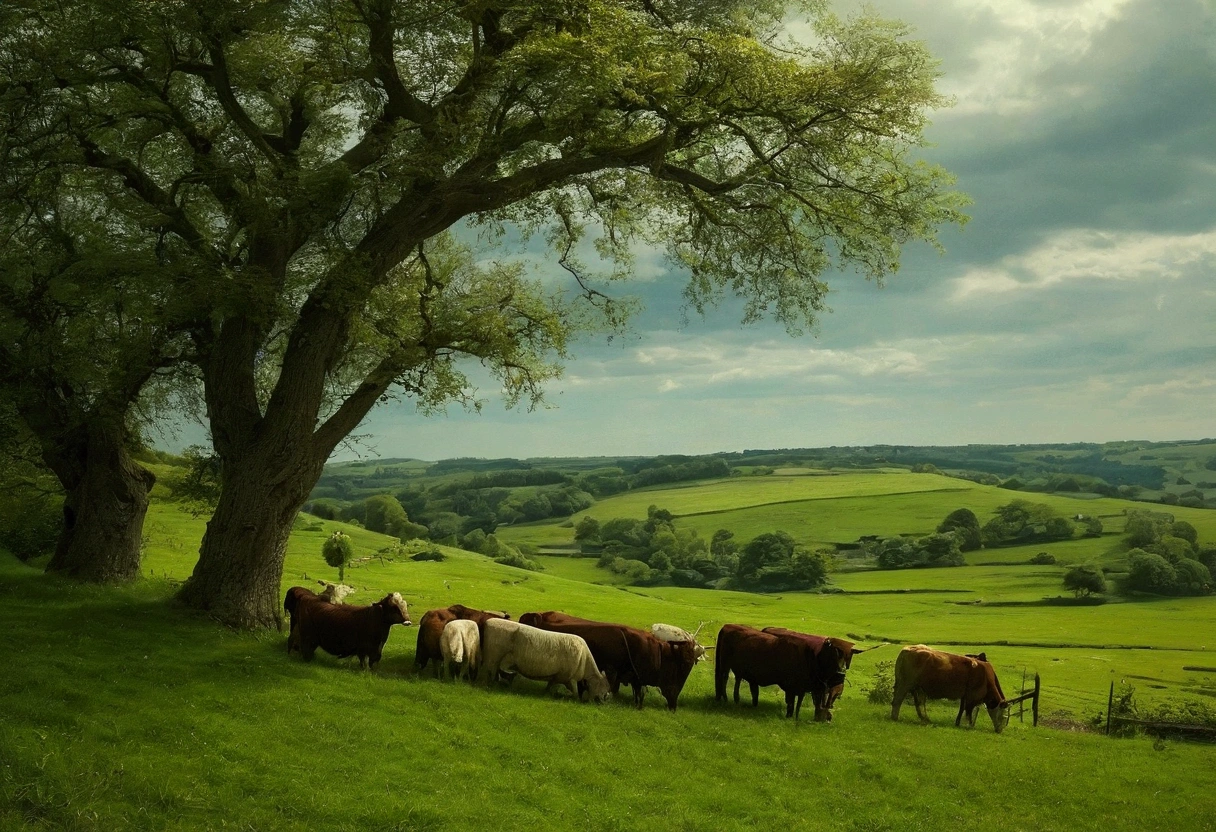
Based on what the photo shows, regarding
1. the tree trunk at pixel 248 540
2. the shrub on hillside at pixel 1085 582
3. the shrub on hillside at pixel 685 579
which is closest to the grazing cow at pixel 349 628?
the tree trunk at pixel 248 540

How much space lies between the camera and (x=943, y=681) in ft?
60.8

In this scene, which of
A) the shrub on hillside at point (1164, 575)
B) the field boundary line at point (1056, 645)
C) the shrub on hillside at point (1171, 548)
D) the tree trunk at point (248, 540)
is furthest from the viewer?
the shrub on hillside at point (1171, 548)

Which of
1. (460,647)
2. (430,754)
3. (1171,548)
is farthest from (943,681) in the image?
(1171,548)

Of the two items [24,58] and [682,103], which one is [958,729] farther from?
[24,58]

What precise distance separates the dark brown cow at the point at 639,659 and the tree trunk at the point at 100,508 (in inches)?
489

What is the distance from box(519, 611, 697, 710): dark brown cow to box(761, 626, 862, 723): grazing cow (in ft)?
7.87

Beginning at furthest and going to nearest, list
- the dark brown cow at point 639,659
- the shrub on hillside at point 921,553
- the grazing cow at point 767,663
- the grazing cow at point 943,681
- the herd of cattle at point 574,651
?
1. the shrub on hillside at point 921,553
2. the grazing cow at point 943,681
3. the grazing cow at point 767,663
4. the dark brown cow at point 639,659
5. the herd of cattle at point 574,651

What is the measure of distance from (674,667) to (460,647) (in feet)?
14.2

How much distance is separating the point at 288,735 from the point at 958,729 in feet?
45.5

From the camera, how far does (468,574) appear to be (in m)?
58.6

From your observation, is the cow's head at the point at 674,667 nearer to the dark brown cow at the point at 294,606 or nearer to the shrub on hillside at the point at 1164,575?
the dark brown cow at the point at 294,606

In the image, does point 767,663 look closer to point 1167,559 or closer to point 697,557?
point 1167,559

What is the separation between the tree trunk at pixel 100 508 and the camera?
2067 cm

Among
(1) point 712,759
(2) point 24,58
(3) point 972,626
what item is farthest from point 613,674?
(3) point 972,626
